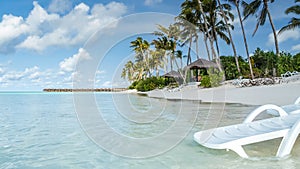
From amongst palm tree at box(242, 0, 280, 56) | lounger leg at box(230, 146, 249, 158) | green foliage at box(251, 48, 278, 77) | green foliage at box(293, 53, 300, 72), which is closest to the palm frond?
palm tree at box(242, 0, 280, 56)

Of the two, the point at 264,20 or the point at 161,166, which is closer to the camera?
the point at 161,166

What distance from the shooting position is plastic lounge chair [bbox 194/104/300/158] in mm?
3039

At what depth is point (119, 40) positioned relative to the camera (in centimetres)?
441

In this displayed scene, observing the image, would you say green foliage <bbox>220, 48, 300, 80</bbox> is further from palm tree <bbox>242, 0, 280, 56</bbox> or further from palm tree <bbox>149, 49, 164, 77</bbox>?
palm tree <bbox>149, 49, 164, 77</bbox>

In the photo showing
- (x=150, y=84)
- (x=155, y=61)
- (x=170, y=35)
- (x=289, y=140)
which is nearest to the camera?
(x=289, y=140)

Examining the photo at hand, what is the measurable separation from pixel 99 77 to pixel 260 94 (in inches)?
409

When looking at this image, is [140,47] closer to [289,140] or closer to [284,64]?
[289,140]

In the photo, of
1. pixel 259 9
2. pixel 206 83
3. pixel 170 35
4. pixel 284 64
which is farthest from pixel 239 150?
pixel 259 9

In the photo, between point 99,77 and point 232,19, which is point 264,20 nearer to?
point 232,19

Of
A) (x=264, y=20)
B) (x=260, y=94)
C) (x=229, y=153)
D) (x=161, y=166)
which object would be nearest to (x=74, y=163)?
(x=161, y=166)

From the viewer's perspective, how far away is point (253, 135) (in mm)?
3094

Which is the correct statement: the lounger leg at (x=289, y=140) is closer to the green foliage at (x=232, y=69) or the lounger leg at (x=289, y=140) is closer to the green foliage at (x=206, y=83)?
the green foliage at (x=206, y=83)

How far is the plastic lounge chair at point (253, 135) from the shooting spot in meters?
3.04

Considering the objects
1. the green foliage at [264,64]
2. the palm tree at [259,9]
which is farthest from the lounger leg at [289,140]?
the palm tree at [259,9]
